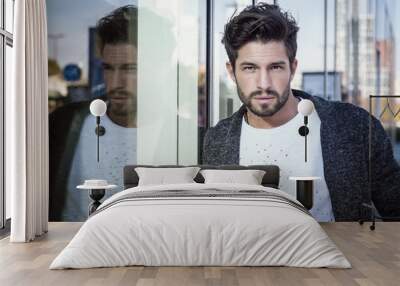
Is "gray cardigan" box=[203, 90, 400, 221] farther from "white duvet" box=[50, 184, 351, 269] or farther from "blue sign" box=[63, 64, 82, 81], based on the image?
"white duvet" box=[50, 184, 351, 269]

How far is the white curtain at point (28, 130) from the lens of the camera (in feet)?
19.5

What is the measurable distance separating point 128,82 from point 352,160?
294 centimetres

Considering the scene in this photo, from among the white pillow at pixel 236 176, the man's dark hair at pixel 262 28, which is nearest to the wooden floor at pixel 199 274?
the white pillow at pixel 236 176

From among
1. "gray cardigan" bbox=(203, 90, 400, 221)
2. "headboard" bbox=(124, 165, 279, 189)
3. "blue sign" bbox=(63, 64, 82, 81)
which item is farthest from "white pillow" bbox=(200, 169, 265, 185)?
"blue sign" bbox=(63, 64, 82, 81)

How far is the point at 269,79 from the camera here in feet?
24.5

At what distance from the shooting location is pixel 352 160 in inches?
293

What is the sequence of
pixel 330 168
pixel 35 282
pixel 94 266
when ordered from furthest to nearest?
pixel 330 168
pixel 94 266
pixel 35 282

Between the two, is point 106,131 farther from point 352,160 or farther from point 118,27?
point 352,160

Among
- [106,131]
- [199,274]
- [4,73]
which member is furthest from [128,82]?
[199,274]

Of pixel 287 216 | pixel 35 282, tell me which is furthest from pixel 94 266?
pixel 287 216

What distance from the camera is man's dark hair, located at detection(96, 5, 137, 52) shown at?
25.0ft

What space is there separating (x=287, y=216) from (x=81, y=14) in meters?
4.26

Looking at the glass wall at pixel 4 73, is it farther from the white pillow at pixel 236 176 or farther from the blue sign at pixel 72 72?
the white pillow at pixel 236 176

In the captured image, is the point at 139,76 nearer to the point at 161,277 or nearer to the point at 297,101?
the point at 297,101
